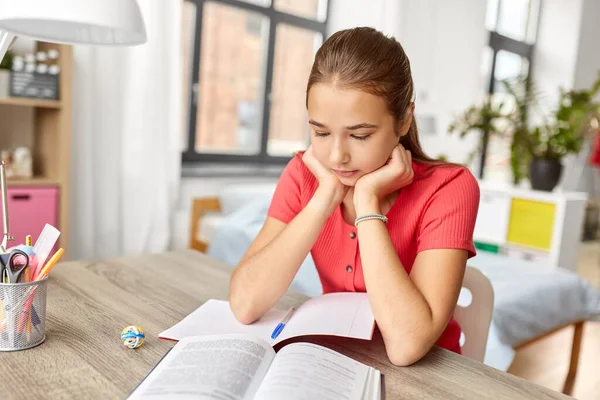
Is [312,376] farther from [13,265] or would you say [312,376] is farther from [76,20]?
[76,20]

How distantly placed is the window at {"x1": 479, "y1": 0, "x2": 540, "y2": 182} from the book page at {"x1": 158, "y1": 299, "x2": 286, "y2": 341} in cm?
475

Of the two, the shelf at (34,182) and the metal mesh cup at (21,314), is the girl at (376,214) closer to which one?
the metal mesh cup at (21,314)

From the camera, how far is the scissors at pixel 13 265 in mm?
749

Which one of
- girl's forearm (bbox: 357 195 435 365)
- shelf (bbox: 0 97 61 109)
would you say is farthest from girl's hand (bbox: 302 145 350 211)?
shelf (bbox: 0 97 61 109)

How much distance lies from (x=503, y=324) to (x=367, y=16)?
291cm

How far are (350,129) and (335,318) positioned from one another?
0.33 metres

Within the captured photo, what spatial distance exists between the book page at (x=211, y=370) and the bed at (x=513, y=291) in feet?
4.25

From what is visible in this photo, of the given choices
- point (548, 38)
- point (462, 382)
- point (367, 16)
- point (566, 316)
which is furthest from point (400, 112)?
→ point (548, 38)

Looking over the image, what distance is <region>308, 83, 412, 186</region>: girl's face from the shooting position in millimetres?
960

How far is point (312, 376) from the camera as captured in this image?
2.31 ft

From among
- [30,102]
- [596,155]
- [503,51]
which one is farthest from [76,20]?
[596,155]

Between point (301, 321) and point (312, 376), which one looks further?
point (301, 321)

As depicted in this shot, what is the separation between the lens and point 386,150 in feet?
3.41

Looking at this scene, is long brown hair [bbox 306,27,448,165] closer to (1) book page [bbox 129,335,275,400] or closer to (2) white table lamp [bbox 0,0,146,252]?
(2) white table lamp [bbox 0,0,146,252]
